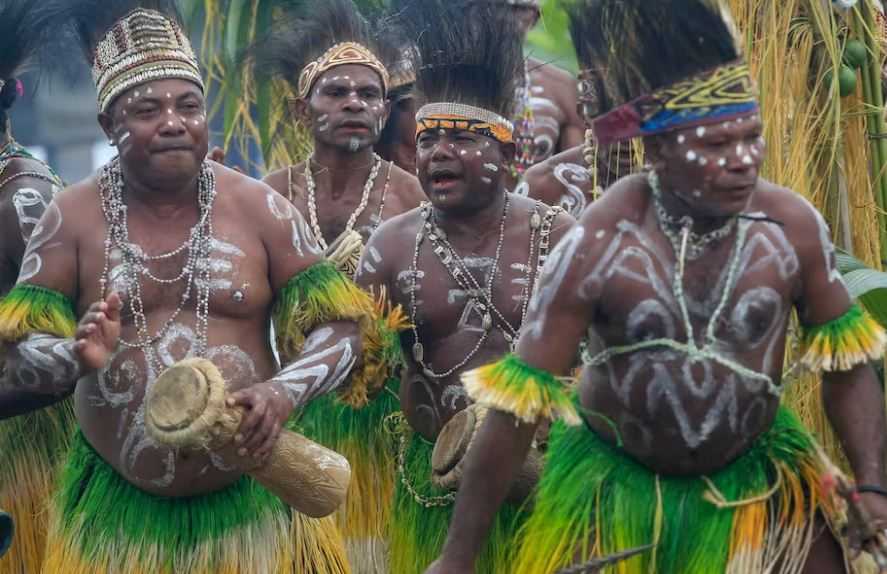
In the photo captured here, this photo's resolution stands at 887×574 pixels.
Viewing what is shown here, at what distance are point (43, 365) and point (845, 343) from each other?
6.85 feet

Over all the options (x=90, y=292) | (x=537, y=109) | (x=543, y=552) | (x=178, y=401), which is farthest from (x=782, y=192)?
Answer: (x=537, y=109)

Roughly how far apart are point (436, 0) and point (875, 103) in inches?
59.7

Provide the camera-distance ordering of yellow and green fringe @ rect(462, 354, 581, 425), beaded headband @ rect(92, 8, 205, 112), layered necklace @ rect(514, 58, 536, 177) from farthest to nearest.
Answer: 1. layered necklace @ rect(514, 58, 536, 177)
2. beaded headband @ rect(92, 8, 205, 112)
3. yellow and green fringe @ rect(462, 354, 581, 425)

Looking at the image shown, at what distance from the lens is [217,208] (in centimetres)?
528

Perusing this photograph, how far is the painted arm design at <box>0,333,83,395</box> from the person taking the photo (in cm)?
490

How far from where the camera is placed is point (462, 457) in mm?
5371

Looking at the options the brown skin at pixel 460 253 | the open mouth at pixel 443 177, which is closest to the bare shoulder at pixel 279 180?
the brown skin at pixel 460 253

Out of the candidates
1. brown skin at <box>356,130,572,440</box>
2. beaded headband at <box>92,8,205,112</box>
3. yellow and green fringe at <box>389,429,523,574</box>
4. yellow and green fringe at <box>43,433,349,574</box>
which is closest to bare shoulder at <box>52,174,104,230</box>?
beaded headband at <box>92,8,205,112</box>

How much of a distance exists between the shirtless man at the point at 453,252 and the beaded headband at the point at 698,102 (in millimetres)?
1478

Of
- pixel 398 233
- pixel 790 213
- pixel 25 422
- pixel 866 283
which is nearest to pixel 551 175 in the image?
pixel 398 233

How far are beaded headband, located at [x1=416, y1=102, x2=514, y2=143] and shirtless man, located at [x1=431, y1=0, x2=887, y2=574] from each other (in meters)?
1.42

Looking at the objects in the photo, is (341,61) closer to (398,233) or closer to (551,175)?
(551,175)

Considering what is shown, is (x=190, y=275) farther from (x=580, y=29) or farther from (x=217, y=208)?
(x=580, y=29)

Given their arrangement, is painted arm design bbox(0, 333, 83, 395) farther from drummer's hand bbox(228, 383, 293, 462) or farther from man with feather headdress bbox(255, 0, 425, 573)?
man with feather headdress bbox(255, 0, 425, 573)
